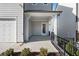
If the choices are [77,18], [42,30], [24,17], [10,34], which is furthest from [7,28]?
[42,30]

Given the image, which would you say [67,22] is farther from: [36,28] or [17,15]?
[36,28]

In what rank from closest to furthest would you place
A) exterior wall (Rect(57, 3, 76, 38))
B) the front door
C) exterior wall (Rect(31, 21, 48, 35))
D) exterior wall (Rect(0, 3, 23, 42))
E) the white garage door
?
exterior wall (Rect(0, 3, 23, 42)), the white garage door, exterior wall (Rect(57, 3, 76, 38)), the front door, exterior wall (Rect(31, 21, 48, 35))

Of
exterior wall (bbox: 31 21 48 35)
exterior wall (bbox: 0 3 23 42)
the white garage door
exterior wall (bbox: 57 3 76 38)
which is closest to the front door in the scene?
exterior wall (bbox: 31 21 48 35)

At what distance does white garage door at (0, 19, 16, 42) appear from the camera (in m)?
15.5

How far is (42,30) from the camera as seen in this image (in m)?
28.1

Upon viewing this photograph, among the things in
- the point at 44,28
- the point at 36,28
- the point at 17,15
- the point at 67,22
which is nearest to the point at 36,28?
the point at 36,28

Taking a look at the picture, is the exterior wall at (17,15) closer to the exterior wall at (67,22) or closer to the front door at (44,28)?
the exterior wall at (67,22)

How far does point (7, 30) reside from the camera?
15.6 meters

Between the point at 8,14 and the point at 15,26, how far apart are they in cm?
118

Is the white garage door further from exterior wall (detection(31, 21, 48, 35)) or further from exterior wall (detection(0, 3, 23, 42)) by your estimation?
exterior wall (detection(31, 21, 48, 35))

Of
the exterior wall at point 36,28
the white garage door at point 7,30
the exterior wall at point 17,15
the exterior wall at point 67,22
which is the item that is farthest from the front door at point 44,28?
the exterior wall at point 17,15

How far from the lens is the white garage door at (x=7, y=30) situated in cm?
1547

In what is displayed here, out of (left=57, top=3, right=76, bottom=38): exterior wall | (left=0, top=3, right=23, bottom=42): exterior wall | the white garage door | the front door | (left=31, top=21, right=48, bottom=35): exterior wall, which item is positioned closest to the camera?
(left=0, top=3, right=23, bottom=42): exterior wall

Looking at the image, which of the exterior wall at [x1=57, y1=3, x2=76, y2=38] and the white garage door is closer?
the white garage door
